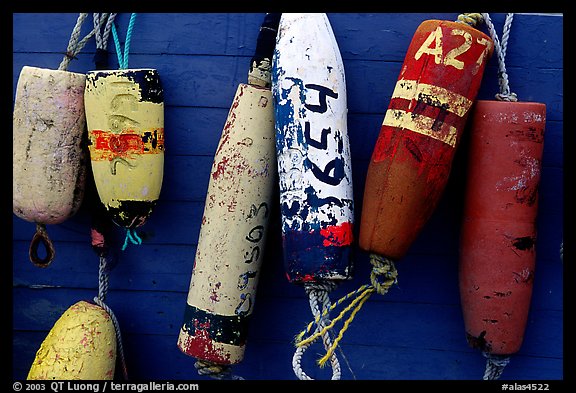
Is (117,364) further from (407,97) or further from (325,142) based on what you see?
(407,97)

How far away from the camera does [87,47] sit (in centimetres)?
138

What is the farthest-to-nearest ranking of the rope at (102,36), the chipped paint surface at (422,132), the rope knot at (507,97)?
the rope at (102,36)
the rope knot at (507,97)
the chipped paint surface at (422,132)

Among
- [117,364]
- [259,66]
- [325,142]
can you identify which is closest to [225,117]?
[259,66]

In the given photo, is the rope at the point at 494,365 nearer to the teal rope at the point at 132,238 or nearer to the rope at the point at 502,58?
the rope at the point at 502,58

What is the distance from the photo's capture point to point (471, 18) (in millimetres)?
1236

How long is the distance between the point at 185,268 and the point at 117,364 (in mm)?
298

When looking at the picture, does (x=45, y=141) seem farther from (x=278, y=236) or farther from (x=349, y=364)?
(x=349, y=364)

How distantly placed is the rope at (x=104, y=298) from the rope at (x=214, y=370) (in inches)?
9.2

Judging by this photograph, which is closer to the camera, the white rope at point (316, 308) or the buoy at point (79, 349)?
the white rope at point (316, 308)

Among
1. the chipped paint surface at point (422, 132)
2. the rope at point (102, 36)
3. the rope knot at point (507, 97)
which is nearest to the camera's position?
the chipped paint surface at point (422, 132)

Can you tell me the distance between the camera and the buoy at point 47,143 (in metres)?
1.28

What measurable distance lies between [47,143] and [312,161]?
0.61 meters

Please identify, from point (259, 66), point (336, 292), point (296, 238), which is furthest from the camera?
point (336, 292)

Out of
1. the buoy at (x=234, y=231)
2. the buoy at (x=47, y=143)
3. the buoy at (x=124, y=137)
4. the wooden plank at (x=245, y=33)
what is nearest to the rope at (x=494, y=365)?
the buoy at (x=234, y=231)
